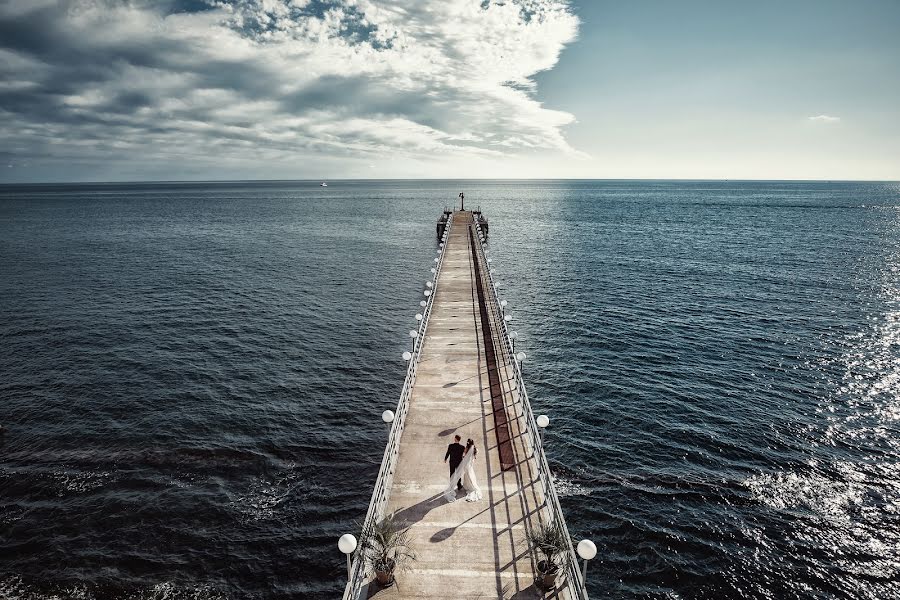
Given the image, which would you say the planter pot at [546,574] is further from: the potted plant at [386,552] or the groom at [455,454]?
the groom at [455,454]

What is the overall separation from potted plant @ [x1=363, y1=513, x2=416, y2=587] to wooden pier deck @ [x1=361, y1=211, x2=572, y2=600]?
209 millimetres

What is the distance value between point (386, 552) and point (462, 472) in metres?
3.29

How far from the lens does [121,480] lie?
62.2 ft

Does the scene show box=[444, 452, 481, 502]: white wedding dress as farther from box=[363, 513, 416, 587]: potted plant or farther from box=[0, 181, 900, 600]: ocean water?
box=[0, 181, 900, 600]: ocean water

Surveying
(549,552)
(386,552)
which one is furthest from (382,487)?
(549,552)

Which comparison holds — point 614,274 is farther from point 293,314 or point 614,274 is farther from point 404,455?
point 404,455

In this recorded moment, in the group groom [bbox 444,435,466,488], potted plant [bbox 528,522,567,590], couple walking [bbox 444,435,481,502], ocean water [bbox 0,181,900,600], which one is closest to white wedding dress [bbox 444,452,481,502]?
couple walking [bbox 444,435,481,502]

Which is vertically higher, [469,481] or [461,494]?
[469,481]

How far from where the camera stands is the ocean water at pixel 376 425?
50.1 feet

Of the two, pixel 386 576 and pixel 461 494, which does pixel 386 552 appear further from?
pixel 461 494

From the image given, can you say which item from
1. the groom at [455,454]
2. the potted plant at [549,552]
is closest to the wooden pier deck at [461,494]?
the potted plant at [549,552]

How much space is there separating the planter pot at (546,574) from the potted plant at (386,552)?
9.63ft

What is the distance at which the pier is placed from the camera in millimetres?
10398

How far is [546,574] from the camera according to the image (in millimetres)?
10023
